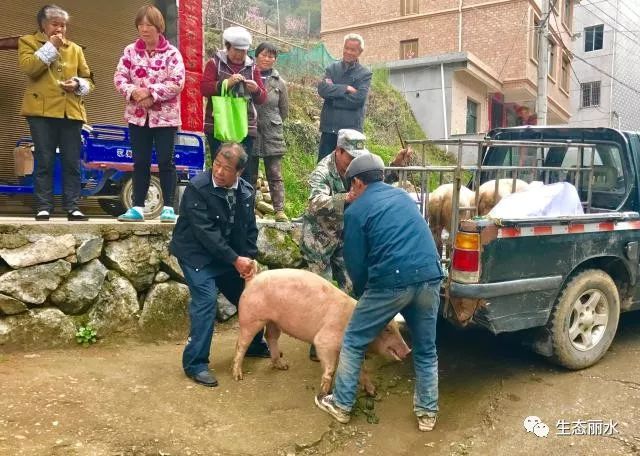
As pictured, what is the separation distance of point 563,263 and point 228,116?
3094 millimetres

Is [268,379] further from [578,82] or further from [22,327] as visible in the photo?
[578,82]

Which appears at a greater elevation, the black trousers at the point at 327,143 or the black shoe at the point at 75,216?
the black trousers at the point at 327,143

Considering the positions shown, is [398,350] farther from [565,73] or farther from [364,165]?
[565,73]

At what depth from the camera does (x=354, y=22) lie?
2117 cm

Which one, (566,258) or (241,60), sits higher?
(241,60)

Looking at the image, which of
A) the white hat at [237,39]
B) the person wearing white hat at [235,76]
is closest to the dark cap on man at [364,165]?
the person wearing white hat at [235,76]

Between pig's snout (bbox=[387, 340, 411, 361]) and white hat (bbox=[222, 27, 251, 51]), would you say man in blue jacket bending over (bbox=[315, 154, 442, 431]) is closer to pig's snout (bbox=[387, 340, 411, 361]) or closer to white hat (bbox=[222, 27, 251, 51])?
pig's snout (bbox=[387, 340, 411, 361])

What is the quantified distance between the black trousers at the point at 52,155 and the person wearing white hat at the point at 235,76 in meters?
1.17

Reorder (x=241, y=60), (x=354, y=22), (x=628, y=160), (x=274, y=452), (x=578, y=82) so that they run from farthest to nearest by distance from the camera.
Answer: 1. (x=578, y=82)
2. (x=354, y=22)
3. (x=241, y=60)
4. (x=628, y=160)
5. (x=274, y=452)

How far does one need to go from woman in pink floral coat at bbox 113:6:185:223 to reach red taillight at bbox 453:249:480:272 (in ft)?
8.99

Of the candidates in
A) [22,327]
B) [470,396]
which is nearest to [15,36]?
[22,327]

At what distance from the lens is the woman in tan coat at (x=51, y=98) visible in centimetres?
443

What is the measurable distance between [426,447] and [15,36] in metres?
6.08

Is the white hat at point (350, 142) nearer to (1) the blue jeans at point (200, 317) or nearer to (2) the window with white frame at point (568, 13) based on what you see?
(1) the blue jeans at point (200, 317)
